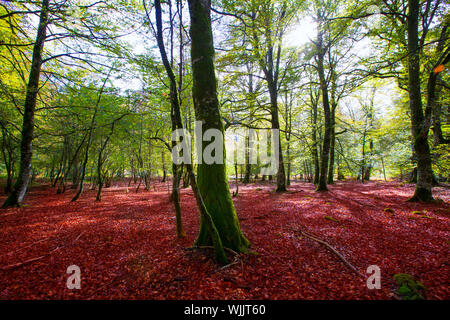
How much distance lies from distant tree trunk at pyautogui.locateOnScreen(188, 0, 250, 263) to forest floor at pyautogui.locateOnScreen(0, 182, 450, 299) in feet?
1.43

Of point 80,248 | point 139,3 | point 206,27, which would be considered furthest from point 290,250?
point 139,3

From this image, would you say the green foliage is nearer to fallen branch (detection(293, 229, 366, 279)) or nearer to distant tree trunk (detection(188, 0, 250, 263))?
fallen branch (detection(293, 229, 366, 279))

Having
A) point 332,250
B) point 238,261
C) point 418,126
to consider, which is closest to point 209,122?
point 238,261

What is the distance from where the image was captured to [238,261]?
3.08 metres

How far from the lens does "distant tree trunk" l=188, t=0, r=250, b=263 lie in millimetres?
3441

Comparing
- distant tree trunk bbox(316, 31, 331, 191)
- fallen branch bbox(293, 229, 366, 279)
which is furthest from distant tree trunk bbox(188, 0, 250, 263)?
distant tree trunk bbox(316, 31, 331, 191)

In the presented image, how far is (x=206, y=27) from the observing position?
11.8 feet

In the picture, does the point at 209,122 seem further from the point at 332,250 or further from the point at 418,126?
the point at 418,126

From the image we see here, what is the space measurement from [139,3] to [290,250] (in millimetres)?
9372

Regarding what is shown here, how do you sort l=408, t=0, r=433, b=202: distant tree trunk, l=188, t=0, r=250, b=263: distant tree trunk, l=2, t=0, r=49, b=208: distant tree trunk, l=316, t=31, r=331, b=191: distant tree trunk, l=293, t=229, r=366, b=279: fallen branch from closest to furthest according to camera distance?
l=293, t=229, r=366, b=279: fallen branch → l=188, t=0, r=250, b=263: distant tree trunk → l=408, t=0, r=433, b=202: distant tree trunk → l=2, t=0, r=49, b=208: distant tree trunk → l=316, t=31, r=331, b=191: distant tree trunk

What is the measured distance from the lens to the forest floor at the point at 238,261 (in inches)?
96.0
